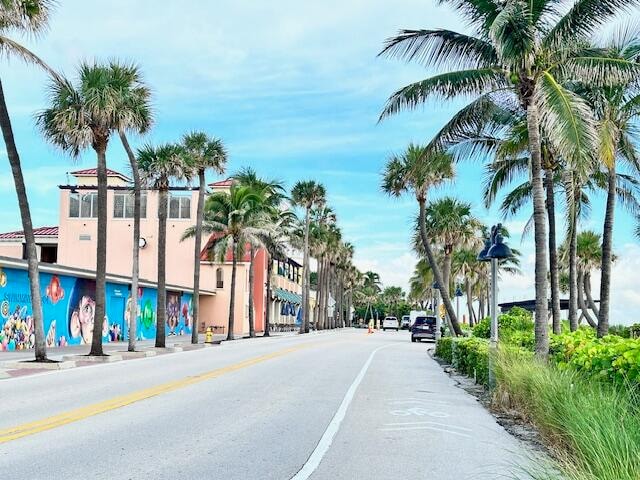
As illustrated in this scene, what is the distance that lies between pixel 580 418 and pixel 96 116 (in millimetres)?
19305

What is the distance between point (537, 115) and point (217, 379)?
32.2 feet

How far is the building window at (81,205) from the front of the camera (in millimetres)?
64750

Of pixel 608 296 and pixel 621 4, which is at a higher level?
pixel 621 4

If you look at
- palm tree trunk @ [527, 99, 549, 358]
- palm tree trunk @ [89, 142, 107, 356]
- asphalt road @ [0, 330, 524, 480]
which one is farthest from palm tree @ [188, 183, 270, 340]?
palm tree trunk @ [527, 99, 549, 358]

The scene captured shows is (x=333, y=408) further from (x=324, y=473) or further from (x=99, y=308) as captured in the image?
(x=99, y=308)

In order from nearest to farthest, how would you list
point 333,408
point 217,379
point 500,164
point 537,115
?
1. point 333,408
2. point 537,115
3. point 217,379
4. point 500,164

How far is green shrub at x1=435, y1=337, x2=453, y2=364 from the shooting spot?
2617 centimetres

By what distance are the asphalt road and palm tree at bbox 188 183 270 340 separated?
2712 centimetres

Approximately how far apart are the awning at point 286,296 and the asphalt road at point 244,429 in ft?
191

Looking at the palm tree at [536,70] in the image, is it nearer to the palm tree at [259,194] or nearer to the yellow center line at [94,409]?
the yellow center line at [94,409]

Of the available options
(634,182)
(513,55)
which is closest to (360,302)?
(634,182)

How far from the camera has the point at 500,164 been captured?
77.6ft

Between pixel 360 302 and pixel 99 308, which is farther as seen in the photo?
pixel 360 302

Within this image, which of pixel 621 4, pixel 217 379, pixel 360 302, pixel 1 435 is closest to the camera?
pixel 1 435
